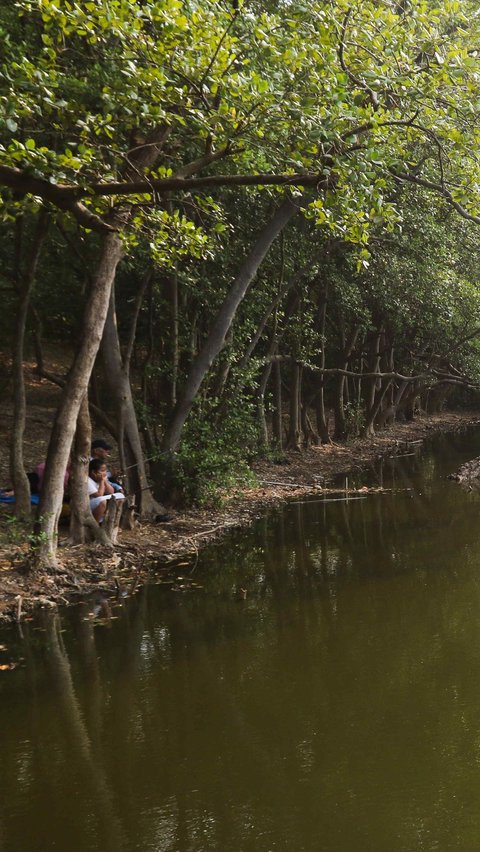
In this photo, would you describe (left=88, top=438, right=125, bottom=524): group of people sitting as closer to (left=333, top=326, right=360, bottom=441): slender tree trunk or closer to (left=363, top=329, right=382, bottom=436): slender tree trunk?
(left=333, top=326, right=360, bottom=441): slender tree trunk

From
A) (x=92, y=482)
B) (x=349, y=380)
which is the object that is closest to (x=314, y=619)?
(x=92, y=482)

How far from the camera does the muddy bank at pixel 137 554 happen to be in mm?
9000

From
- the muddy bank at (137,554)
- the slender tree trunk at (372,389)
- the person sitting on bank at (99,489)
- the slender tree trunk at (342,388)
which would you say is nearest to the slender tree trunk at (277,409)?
the muddy bank at (137,554)

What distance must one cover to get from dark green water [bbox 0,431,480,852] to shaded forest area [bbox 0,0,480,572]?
2.50 metres

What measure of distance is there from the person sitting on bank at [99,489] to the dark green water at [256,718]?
6.87ft

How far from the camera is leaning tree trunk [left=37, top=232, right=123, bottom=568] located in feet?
31.4

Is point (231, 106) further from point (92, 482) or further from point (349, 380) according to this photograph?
point (349, 380)

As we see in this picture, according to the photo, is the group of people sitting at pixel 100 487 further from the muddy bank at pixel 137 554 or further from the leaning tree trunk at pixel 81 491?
the muddy bank at pixel 137 554

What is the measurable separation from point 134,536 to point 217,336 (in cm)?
395

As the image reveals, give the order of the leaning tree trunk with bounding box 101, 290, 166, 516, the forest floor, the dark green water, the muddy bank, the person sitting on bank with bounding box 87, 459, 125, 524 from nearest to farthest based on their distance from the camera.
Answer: the dark green water, the muddy bank, the forest floor, the person sitting on bank with bounding box 87, 459, 125, 524, the leaning tree trunk with bounding box 101, 290, 166, 516

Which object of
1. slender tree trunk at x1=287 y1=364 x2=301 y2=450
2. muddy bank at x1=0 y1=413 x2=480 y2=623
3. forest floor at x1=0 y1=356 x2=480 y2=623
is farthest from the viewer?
slender tree trunk at x1=287 y1=364 x2=301 y2=450

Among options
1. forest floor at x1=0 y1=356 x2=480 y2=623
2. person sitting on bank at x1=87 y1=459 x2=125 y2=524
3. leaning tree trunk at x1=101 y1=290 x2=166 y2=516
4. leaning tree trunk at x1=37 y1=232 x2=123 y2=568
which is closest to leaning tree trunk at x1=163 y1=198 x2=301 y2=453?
leaning tree trunk at x1=101 y1=290 x2=166 y2=516

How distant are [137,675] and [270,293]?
1273cm

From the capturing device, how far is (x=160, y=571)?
10.4 m
